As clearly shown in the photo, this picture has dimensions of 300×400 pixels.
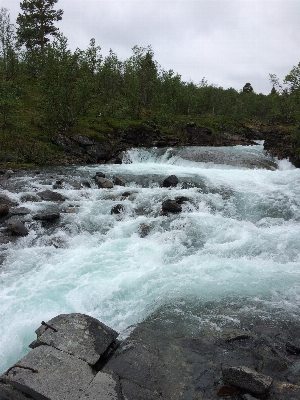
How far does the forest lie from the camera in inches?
1087

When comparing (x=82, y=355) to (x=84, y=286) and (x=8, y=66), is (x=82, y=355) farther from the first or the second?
(x=8, y=66)

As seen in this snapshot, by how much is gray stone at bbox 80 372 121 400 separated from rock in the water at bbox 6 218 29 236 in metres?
8.11

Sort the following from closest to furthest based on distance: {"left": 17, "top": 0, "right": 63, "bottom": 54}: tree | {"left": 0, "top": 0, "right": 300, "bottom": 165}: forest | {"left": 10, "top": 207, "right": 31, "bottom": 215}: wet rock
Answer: {"left": 10, "top": 207, "right": 31, "bottom": 215}: wet rock
{"left": 0, "top": 0, "right": 300, "bottom": 165}: forest
{"left": 17, "top": 0, "right": 63, "bottom": 54}: tree

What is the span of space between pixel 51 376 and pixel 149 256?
19.8 feet

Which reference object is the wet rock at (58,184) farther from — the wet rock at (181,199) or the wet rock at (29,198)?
the wet rock at (181,199)

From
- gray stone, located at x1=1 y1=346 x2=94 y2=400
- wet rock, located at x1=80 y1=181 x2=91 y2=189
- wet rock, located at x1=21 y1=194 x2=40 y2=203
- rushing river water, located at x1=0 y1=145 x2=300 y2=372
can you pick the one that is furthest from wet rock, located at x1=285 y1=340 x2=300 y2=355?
wet rock, located at x1=80 y1=181 x2=91 y2=189

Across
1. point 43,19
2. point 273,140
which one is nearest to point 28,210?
point 273,140

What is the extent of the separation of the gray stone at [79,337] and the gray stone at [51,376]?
183mm

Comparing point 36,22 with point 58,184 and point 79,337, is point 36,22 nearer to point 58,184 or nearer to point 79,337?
point 58,184

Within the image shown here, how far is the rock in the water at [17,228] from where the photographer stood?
1212 cm

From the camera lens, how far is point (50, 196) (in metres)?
16.2

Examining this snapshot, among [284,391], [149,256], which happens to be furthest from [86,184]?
[284,391]

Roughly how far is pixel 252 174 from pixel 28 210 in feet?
52.5

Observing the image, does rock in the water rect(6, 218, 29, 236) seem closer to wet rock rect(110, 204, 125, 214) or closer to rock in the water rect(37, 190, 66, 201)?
rock in the water rect(37, 190, 66, 201)
